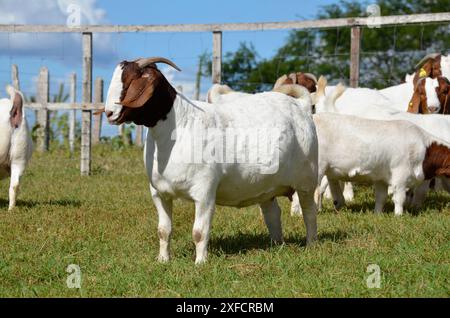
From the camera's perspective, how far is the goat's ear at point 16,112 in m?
9.73

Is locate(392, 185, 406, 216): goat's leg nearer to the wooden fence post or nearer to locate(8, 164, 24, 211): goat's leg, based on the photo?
locate(8, 164, 24, 211): goat's leg

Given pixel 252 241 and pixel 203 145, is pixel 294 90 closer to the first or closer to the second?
pixel 252 241

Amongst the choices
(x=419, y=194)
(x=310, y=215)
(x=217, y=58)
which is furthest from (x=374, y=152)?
(x=217, y=58)

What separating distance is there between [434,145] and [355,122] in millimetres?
1042

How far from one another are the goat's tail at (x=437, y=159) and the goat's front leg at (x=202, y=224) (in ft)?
13.6

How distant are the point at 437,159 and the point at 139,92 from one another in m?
4.91

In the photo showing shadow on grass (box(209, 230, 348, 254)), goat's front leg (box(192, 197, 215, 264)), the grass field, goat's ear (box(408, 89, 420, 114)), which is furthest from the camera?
goat's ear (box(408, 89, 420, 114))

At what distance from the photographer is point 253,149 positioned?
6461mm

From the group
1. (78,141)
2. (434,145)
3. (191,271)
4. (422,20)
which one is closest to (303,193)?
(191,271)

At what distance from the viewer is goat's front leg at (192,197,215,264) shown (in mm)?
6160

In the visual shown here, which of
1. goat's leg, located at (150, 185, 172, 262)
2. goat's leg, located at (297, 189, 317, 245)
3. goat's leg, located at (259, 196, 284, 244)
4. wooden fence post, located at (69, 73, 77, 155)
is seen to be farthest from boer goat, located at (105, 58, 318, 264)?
wooden fence post, located at (69, 73, 77, 155)

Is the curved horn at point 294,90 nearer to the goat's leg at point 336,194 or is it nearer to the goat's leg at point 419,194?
the goat's leg at point 336,194
